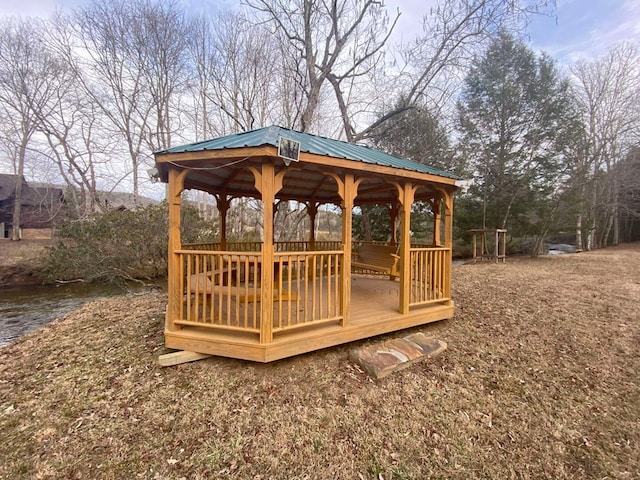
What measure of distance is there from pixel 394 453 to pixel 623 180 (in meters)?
24.9

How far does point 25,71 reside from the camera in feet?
43.1

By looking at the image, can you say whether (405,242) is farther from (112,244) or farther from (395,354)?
(112,244)

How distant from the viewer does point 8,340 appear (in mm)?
6098

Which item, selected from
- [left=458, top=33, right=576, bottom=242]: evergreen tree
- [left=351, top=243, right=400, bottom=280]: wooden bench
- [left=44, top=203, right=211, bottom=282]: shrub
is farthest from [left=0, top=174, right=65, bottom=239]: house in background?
[left=458, top=33, right=576, bottom=242]: evergreen tree

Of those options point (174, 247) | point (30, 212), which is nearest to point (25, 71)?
point (30, 212)

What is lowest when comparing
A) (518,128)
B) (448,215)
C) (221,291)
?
(221,291)

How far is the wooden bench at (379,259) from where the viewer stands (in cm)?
542

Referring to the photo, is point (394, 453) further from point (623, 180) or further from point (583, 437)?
point (623, 180)

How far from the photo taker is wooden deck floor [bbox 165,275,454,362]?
340 centimetres

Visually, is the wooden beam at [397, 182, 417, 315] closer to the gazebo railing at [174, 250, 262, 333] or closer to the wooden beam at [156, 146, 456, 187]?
the wooden beam at [156, 146, 456, 187]

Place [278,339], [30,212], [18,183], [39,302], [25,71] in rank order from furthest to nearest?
1. [30,212]
2. [18,183]
3. [25,71]
4. [39,302]
5. [278,339]

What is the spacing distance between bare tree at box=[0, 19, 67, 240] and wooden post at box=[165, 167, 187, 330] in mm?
15934

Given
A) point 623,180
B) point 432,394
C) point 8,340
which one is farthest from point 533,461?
point 623,180

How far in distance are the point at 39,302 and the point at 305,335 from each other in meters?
10.3
